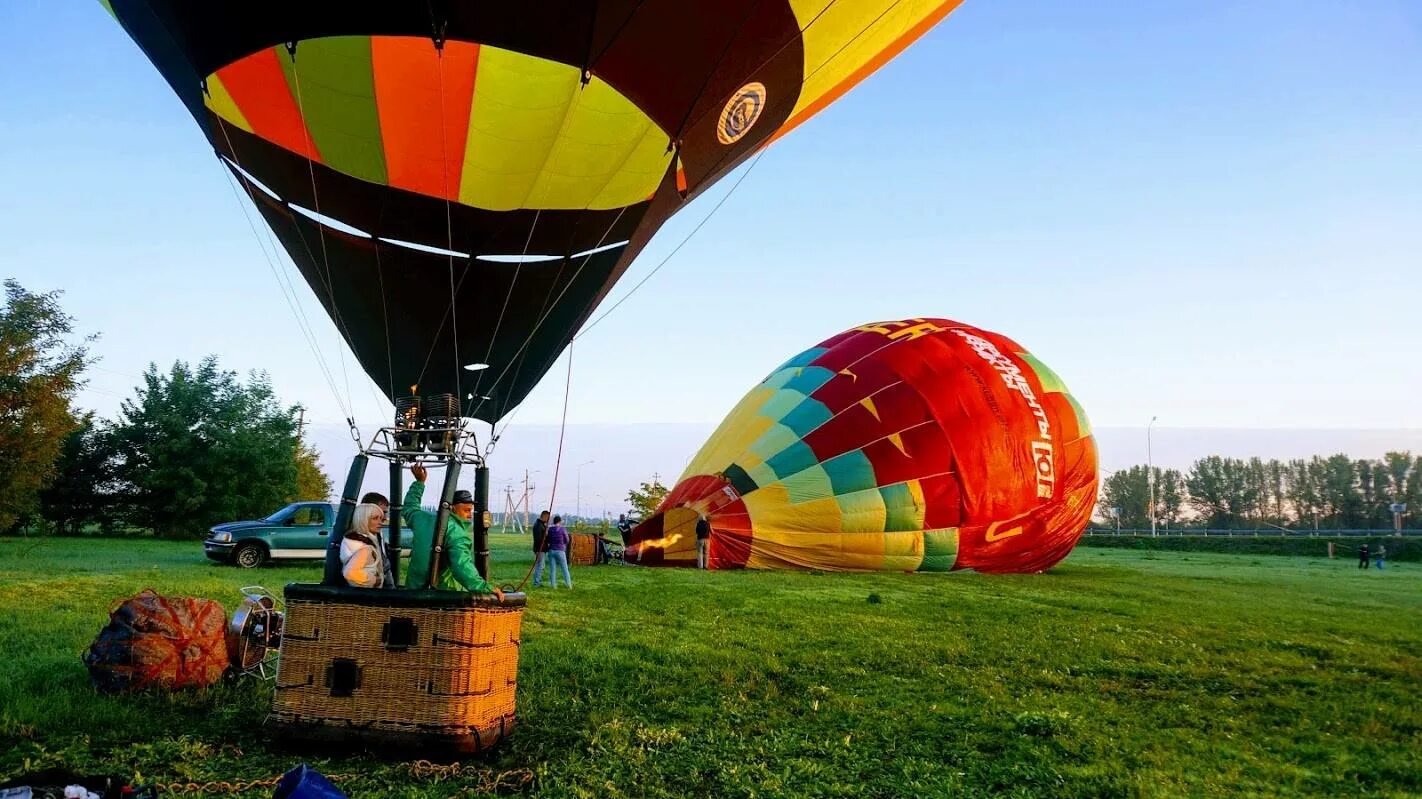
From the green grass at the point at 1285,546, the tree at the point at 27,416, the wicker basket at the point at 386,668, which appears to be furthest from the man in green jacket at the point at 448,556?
the green grass at the point at 1285,546

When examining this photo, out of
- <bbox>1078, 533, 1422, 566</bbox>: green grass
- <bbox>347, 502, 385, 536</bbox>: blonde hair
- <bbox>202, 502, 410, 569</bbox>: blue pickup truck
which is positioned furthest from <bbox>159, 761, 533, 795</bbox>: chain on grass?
<bbox>1078, 533, 1422, 566</bbox>: green grass

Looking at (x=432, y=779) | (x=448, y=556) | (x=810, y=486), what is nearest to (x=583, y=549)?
(x=810, y=486)

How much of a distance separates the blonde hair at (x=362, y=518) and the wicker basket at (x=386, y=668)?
540 mm

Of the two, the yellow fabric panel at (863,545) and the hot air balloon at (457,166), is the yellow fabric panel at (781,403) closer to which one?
the yellow fabric panel at (863,545)

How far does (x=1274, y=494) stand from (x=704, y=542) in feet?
334

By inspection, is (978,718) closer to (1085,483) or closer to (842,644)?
(842,644)

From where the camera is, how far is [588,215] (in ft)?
25.3

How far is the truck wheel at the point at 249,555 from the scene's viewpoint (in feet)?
46.4

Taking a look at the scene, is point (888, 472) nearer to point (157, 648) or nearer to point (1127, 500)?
point (157, 648)

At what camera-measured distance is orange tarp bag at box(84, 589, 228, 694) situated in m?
4.59

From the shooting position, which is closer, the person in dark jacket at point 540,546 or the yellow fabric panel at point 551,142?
the yellow fabric panel at point 551,142

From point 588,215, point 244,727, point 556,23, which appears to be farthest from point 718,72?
point 244,727

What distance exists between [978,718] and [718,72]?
4678 mm

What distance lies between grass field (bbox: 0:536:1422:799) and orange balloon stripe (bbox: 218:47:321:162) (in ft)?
12.9
